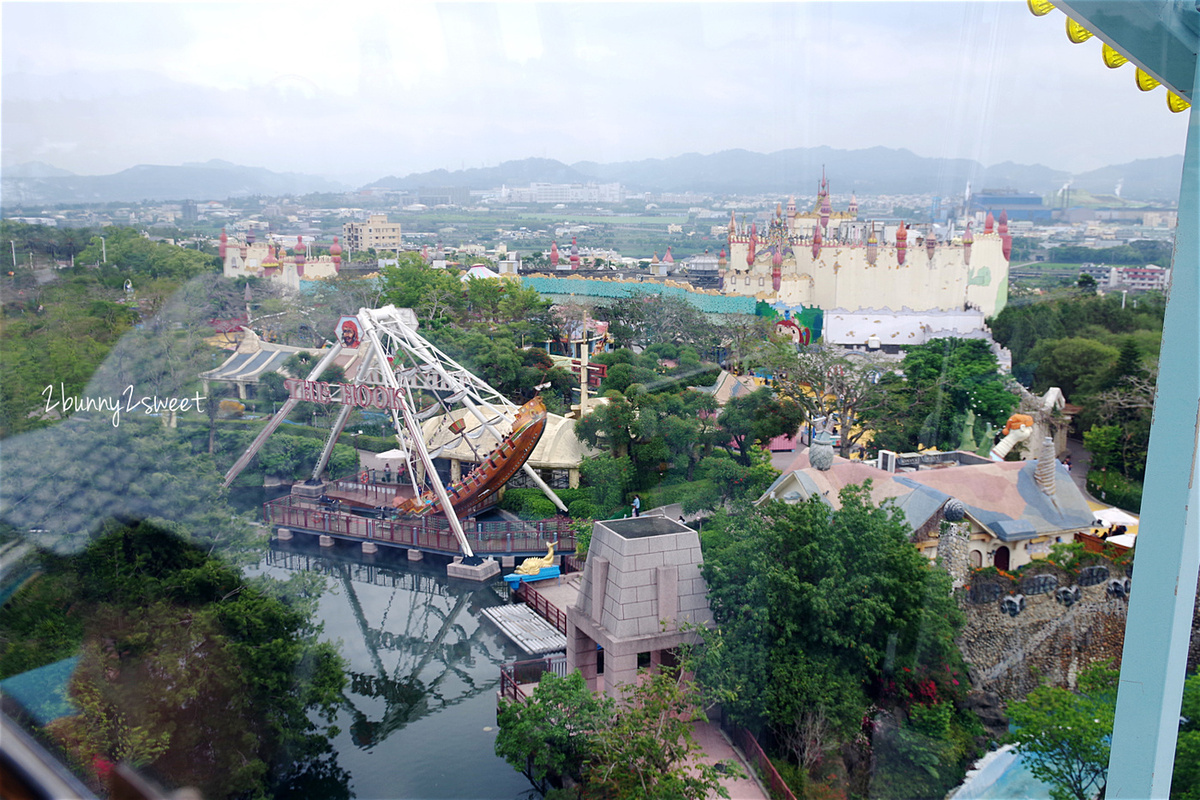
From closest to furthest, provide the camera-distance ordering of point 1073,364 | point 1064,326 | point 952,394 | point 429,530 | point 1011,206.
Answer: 1. point 429,530
2. point 952,394
3. point 1073,364
4. point 1064,326
5. point 1011,206

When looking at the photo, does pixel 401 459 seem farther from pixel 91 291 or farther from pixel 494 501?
pixel 91 291

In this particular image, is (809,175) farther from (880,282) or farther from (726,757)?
(726,757)

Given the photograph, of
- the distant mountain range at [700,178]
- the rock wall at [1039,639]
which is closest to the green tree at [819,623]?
the rock wall at [1039,639]

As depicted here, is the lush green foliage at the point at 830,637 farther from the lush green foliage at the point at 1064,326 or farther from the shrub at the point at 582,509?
the lush green foliage at the point at 1064,326

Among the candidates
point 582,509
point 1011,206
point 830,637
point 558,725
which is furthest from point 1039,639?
point 1011,206

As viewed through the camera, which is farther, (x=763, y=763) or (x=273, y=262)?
(x=273, y=262)

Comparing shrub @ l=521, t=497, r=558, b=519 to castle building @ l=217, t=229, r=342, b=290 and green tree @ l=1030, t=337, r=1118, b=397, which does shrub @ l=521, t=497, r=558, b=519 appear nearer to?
castle building @ l=217, t=229, r=342, b=290

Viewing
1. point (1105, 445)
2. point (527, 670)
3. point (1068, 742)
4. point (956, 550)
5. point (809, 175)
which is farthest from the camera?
point (809, 175)
